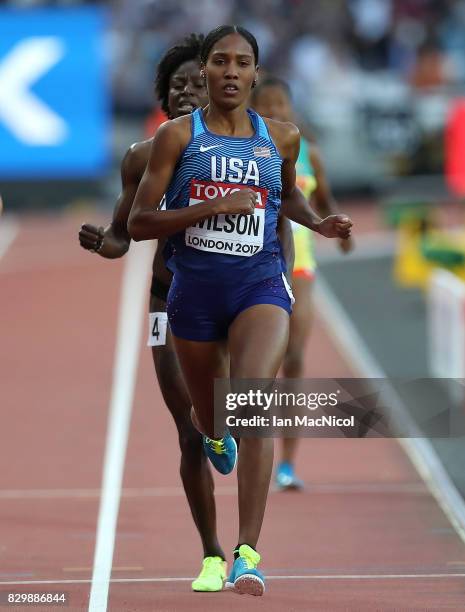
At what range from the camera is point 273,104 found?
27.6 ft

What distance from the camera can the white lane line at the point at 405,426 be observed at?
8086mm

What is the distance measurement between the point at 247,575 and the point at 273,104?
3627mm

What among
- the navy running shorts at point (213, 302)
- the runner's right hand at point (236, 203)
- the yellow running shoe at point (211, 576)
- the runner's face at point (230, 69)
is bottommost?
the yellow running shoe at point (211, 576)

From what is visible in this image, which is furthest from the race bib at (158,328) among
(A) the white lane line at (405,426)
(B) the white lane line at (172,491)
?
(B) the white lane line at (172,491)

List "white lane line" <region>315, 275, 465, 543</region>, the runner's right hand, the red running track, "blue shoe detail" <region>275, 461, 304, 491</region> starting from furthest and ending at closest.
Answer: "blue shoe detail" <region>275, 461, 304, 491</region>
"white lane line" <region>315, 275, 465, 543</region>
the red running track
the runner's right hand

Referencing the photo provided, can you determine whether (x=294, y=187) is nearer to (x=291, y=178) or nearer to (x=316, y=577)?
(x=291, y=178)

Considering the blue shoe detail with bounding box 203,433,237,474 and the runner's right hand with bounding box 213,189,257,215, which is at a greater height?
the runner's right hand with bounding box 213,189,257,215

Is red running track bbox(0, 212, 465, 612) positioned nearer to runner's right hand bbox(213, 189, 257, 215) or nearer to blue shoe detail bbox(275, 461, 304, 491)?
blue shoe detail bbox(275, 461, 304, 491)

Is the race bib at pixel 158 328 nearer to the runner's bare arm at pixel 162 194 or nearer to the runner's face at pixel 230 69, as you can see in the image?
the runner's bare arm at pixel 162 194

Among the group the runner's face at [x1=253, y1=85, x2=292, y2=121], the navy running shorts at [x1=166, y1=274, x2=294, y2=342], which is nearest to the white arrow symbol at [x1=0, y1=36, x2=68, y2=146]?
the runner's face at [x1=253, y1=85, x2=292, y2=121]

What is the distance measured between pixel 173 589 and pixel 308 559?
0.90 metres

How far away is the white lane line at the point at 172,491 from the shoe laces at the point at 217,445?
2.43 m

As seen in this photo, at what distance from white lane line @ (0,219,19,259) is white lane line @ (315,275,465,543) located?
623 centimetres

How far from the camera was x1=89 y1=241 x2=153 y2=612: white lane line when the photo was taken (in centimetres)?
680
